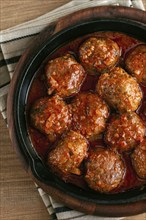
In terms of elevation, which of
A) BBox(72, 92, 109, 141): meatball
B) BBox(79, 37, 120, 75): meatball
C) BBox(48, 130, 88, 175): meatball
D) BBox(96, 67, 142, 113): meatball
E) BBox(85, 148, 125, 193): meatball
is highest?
BBox(79, 37, 120, 75): meatball

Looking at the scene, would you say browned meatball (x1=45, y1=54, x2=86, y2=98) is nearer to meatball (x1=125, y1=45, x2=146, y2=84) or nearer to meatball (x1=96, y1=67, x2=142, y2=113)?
meatball (x1=96, y1=67, x2=142, y2=113)

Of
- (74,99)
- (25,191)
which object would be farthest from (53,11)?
(25,191)

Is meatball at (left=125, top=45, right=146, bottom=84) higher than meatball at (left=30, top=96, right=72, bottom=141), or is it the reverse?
meatball at (left=125, top=45, right=146, bottom=84)

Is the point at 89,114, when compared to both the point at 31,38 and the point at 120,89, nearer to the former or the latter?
the point at 120,89

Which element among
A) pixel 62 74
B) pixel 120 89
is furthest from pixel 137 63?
pixel 62 74

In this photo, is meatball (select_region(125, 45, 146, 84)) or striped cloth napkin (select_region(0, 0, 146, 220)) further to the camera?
striped cloth napkin (select_region(0, 0, 146, 220))

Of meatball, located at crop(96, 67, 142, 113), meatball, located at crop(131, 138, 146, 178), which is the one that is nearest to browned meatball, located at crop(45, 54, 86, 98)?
meatball, located at crop(96, 67, 142, 113)

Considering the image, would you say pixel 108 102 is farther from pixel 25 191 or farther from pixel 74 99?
pixel 25 191

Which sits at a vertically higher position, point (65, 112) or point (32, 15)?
point (32, 15)
